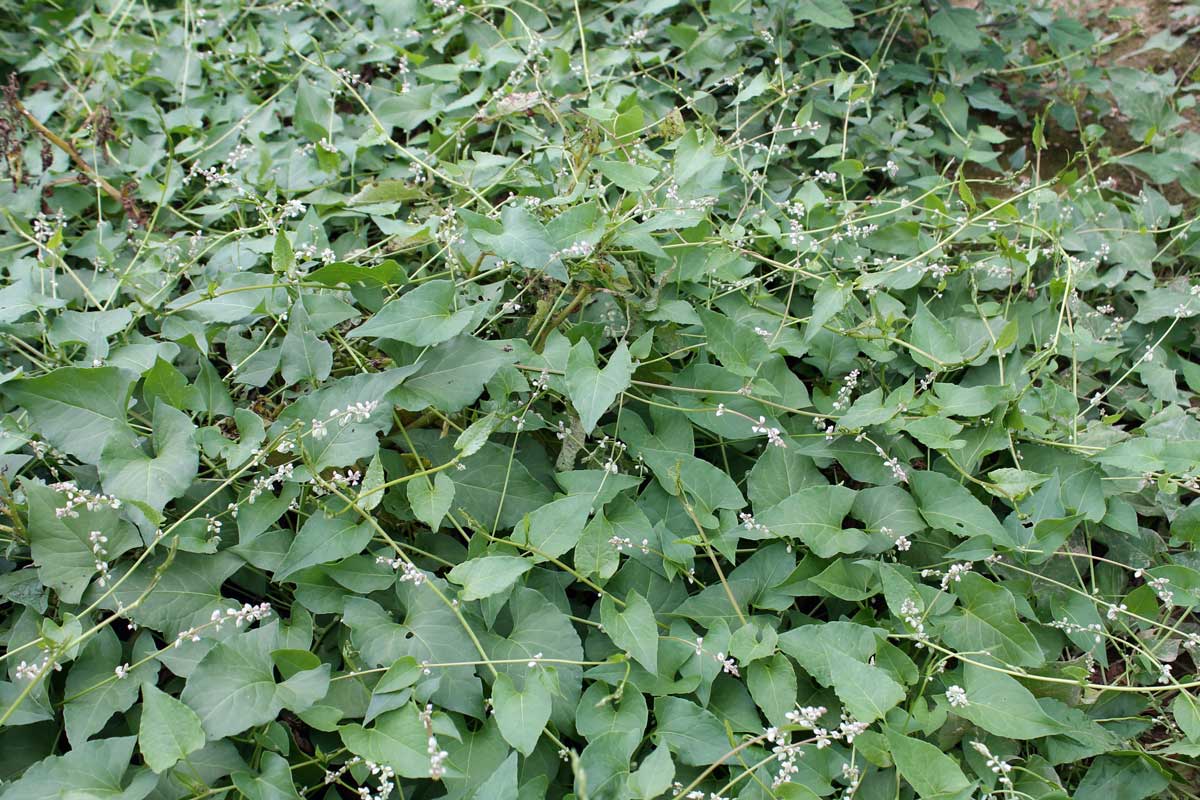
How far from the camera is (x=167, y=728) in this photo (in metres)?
1.36

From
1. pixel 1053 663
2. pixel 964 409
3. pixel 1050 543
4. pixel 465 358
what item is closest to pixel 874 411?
pixel 964 409

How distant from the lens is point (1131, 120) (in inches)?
111

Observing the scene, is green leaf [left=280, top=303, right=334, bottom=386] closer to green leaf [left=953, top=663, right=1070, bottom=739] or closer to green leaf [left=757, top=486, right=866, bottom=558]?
green leaf [left=757, top=486, right=866, bottom=558]

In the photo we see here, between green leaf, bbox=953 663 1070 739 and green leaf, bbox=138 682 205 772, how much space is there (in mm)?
1256

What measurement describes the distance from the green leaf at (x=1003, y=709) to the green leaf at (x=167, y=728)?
1.26 meters

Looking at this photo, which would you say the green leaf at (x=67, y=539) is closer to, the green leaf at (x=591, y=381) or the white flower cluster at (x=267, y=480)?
the white flower cluster at (x=267, y=480)

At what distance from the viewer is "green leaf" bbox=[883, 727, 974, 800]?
1.39 m

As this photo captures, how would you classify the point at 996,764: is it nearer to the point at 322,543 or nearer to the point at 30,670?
the point at 322,543

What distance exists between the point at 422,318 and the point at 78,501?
677mm

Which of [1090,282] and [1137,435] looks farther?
[1090,282]

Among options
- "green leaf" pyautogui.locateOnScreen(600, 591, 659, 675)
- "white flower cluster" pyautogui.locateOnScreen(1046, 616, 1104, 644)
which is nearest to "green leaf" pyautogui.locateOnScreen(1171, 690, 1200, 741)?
"white flower cluster" pyautogui.locateOnScreen(1046, 616, 1104, 644)

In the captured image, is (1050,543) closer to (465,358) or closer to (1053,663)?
(1053,663)

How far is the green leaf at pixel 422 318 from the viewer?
1644 mm

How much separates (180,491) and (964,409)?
5.00ft
